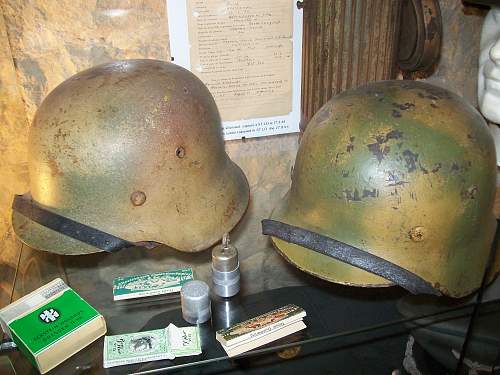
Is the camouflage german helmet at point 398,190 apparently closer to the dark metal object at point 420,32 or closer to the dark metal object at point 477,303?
the dark metal object at point 477,303

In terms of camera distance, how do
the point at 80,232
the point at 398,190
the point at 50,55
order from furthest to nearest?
the point at 50,55, the point at 80,232, the point at 398,190

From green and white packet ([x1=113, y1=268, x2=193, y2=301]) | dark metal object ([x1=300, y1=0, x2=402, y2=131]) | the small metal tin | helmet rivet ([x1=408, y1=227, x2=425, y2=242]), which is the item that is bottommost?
green and white packet ([x1=113, y1=268, x2=193, y2=301])

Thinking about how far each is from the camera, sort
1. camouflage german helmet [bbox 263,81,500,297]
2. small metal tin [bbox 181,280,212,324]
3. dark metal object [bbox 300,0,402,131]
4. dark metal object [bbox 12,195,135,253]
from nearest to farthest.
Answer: camouflage german helmet [bbox 263,81,500,297] → dark metal object [bbox 12,195,135,253] → small metal tin [bbox 181,280,212,324] → dark metal object [bbox 300,0,402,131]

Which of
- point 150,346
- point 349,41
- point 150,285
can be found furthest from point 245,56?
point 150,346

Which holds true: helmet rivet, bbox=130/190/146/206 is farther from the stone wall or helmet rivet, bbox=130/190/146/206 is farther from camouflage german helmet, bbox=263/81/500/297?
the stone wall

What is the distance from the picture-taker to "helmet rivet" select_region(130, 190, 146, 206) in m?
1.07

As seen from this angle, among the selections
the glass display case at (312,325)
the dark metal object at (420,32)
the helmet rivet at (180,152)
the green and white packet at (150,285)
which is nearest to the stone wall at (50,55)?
the glass display case at (312,325)

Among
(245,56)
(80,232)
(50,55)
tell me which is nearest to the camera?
(80,232)

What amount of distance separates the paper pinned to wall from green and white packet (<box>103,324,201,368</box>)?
0.69m

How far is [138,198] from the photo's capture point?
107cm

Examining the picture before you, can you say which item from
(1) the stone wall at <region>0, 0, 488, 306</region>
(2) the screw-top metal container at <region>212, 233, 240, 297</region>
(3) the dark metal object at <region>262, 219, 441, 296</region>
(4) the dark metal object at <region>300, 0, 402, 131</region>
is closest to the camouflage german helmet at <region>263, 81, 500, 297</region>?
(3) the dark metal object at <region>262, 219, 441, 296</region>

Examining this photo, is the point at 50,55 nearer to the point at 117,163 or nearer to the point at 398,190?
the point at 117,163

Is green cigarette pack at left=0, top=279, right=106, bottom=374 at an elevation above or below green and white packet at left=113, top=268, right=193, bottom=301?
above

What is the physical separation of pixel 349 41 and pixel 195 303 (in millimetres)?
836
